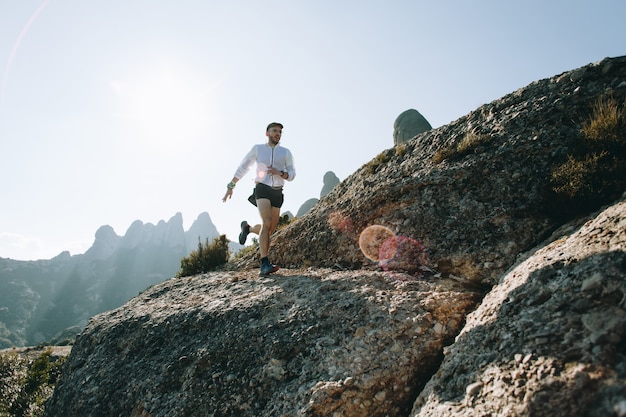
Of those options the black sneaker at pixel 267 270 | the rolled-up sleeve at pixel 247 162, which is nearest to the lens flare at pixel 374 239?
the black sneaker at pixel 267 270

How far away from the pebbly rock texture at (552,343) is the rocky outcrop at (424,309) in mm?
13

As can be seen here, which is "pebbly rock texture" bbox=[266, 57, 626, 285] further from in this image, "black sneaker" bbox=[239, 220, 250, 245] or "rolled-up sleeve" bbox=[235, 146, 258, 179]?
"rolled-up sleeve" bbox=[235, 146, 258, 179]

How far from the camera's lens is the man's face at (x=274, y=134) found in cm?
711

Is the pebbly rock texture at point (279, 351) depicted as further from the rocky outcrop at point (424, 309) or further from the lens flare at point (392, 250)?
the lens flare at point (392, 250)

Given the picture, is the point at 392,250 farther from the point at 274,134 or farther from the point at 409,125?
the point at 409,125

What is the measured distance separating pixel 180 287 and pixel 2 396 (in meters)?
8.01

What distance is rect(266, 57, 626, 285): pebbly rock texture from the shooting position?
184 inches

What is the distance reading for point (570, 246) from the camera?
11.1 feet

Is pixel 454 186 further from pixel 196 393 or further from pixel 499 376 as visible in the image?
pixel 196 393

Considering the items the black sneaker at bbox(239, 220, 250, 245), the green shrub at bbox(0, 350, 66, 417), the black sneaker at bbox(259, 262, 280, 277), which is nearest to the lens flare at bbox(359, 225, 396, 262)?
the black sneaker at bbox(259, 262, 280, 277)

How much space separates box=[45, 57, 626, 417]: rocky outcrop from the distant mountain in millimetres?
149966

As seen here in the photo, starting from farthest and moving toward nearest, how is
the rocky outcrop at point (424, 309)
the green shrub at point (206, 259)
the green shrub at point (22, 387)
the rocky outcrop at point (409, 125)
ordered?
the rocky outcrop at point (409, 125) < the green shrub at point (206, 259) < the green shrub at point (22, 387) < the rocky outcrop at point (424, 309)

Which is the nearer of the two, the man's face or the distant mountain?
the man's face

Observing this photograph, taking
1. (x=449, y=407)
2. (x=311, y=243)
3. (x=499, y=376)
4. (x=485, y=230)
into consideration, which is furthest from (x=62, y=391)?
(x=485, y=230)
